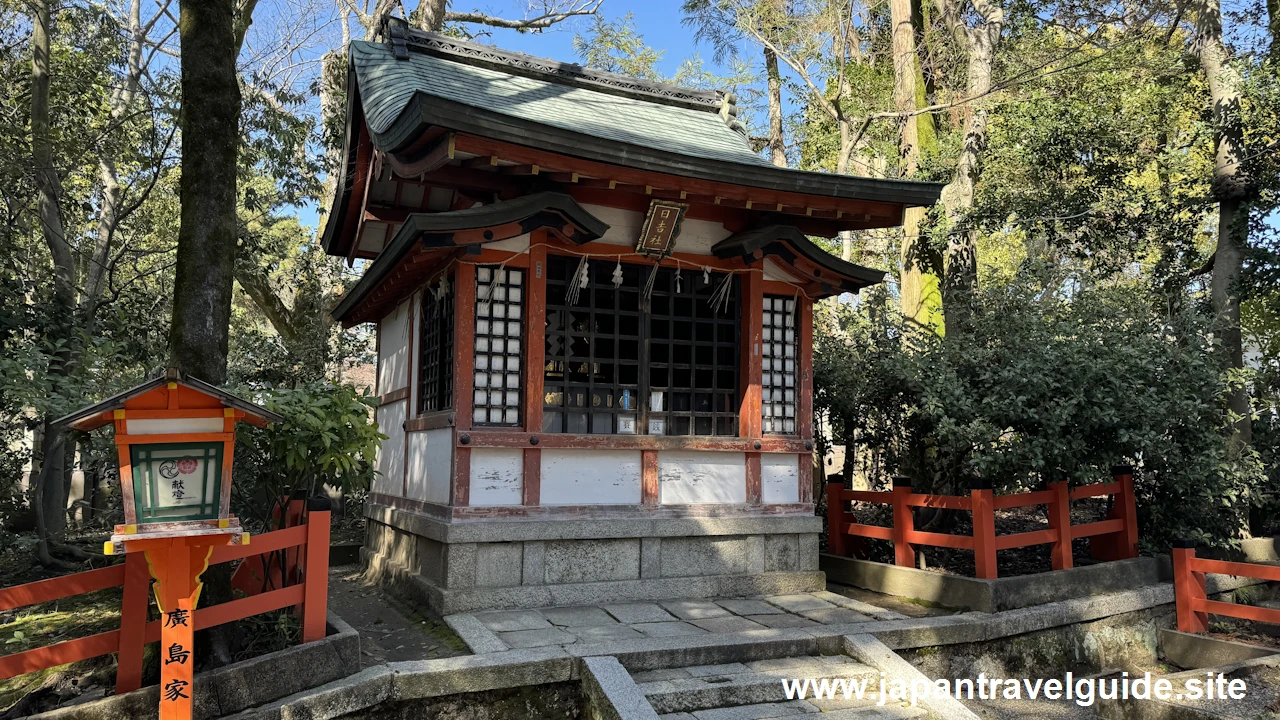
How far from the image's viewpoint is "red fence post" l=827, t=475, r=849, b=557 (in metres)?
9.26

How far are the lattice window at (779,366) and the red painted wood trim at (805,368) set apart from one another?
2.5 inches

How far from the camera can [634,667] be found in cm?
568

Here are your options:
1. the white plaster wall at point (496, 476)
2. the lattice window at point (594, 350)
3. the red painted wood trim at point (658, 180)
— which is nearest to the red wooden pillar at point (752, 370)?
the red painted wood trim at point (658, 180)

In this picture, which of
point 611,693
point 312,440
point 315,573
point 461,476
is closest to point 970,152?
point 461,476

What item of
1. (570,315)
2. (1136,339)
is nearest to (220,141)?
(570,315)

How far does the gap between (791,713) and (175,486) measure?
3954mm

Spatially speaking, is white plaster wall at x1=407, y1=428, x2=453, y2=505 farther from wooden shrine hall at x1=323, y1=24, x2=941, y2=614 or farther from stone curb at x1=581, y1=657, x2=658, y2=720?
stone curb at x1=581, y1=657, x2=658, y2=720

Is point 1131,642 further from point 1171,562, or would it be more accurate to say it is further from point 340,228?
point 340,228

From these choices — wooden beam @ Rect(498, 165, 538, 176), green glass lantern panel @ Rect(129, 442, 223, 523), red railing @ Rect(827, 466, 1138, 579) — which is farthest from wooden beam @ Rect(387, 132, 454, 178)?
red railing @ Rect(827, 466, 1138, 579)

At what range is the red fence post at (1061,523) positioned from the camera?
8.19 m

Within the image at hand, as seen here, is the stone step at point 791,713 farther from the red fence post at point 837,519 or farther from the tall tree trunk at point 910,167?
the tall tree trunk at point 910,167

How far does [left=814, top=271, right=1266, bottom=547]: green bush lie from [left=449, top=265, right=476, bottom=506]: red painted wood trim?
448cm

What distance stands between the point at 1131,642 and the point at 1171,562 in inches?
53.8

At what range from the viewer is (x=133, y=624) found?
4.53m
